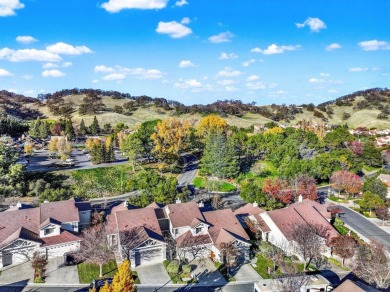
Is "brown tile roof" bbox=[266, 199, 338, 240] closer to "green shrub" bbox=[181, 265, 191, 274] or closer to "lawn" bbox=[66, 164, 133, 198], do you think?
"green shrub" bbox=[181, 265, 191, 274]

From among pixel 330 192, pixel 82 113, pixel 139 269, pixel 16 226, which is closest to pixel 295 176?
pixel 330 192

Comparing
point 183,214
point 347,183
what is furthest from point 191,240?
point 347,183

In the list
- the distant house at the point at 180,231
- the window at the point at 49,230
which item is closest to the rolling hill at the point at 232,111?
the window at the point at 49,230

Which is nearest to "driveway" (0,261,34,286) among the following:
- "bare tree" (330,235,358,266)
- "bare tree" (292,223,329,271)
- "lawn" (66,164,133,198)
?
"lawn" (66,164,133,198)

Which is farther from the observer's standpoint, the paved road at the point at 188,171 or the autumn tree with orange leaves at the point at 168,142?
the autumn tree with orange leaves at the point at 168,142

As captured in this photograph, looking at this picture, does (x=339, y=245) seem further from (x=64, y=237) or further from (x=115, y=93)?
(x=115, y=93)

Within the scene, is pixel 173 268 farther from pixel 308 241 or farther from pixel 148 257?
pixel 308 241

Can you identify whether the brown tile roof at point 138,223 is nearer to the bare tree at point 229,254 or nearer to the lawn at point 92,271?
the lawn at point 92,271
